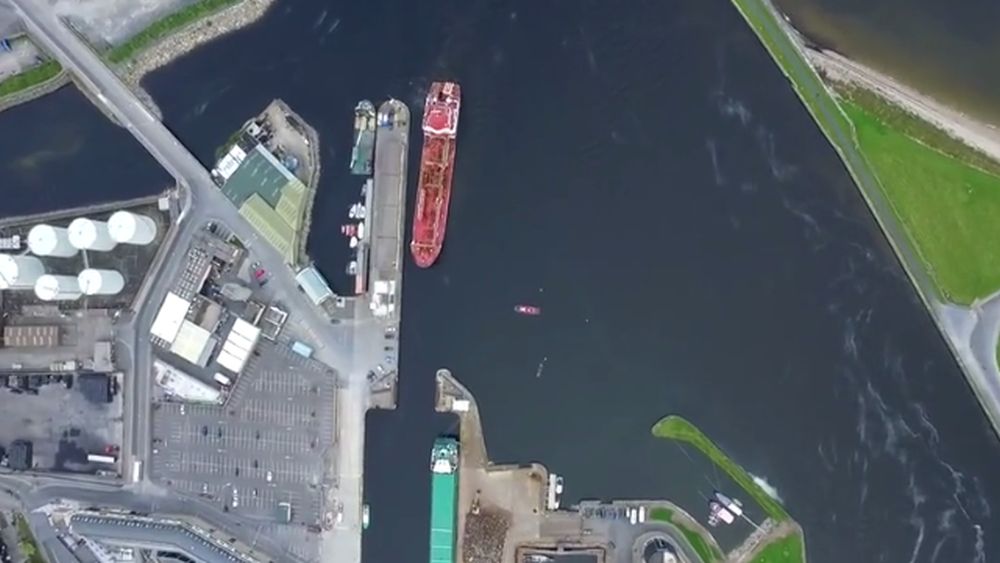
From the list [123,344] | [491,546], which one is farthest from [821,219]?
[123,344]

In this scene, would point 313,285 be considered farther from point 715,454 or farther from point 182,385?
point 715,454

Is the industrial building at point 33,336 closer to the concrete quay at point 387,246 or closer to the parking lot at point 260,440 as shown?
the parking lot at point 260,440

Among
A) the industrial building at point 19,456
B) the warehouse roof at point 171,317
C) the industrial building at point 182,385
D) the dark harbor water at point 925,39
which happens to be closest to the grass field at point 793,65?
the dark harbor water at point 925,39

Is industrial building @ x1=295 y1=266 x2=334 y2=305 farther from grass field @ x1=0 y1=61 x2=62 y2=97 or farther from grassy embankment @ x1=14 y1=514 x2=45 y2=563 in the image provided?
grassy embankment @ x1=14 y1=514 x2=45 y2=563

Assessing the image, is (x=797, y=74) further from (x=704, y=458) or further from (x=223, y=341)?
(x=223, y=341)

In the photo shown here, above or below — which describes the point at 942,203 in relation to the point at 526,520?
above

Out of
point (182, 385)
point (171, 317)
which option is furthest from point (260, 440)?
point (171, 317)

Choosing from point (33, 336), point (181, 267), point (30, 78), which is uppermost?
point (30, 78)
